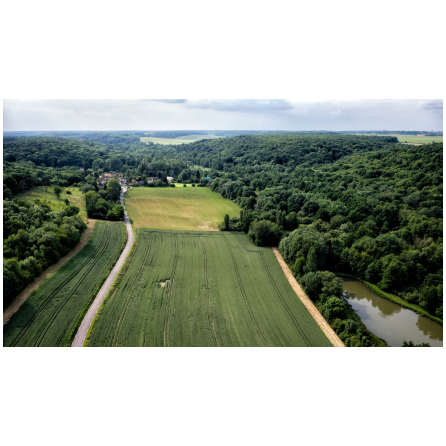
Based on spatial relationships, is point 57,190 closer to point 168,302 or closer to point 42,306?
point 42,306

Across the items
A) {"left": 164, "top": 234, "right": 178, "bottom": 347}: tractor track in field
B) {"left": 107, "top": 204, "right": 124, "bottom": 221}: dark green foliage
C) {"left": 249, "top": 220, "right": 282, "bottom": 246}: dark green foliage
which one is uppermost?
{"left": 107, "top": 204, "right": 124, "bottom": 221}: dark green foliage

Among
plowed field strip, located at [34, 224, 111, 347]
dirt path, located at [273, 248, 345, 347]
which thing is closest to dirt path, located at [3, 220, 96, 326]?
plowed field strip, located at [34, 224, 111, 347]

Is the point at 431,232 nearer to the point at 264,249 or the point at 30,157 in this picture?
the point at 264,249

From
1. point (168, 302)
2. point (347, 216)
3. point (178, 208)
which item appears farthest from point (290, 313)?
point (178, 208)

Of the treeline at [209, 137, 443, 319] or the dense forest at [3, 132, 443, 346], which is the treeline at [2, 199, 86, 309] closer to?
the dense forest at [3, 132, 443, 346]

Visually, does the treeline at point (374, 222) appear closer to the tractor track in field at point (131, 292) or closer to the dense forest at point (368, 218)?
the dense forest at point (368, 218)
